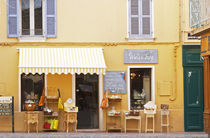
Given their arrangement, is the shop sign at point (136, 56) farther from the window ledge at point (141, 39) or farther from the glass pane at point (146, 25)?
the glass pane at point (146, 25)

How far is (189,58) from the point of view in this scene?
1811 centimetres

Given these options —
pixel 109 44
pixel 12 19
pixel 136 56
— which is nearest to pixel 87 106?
pixel 109 44

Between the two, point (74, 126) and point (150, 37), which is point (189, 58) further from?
point (74, 126)

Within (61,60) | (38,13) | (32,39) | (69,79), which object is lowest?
(69,79)

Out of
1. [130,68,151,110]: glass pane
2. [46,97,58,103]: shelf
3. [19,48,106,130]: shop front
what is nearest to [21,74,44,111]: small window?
[19,48,106,130]: shop front

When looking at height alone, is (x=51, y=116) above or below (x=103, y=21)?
below

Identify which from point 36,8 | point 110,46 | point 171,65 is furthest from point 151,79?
point 36,8

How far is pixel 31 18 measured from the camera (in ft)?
59.1

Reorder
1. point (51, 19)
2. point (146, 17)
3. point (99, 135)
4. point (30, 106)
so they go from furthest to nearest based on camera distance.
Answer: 1. point (146, 17)
2. point (51, 19)
3. point (30, 106)
4. point (99, 135)

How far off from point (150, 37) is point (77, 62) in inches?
125

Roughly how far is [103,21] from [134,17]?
1.25m

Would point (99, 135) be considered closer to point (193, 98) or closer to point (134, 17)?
point (193, 98)

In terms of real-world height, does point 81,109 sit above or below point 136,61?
below

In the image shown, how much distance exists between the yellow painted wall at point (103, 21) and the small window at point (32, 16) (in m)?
0.68
